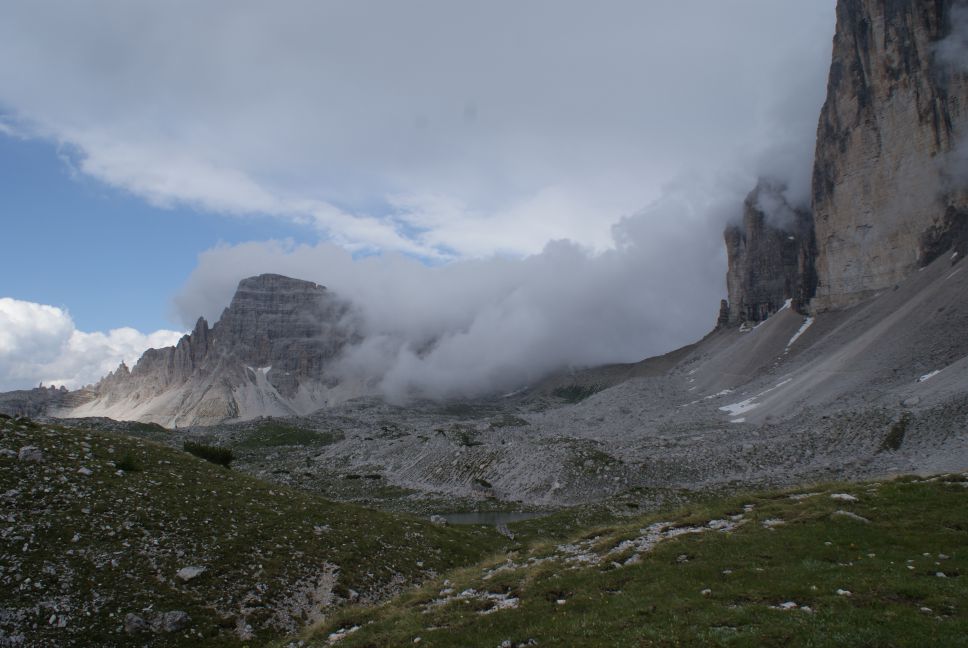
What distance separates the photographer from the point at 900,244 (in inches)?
5723

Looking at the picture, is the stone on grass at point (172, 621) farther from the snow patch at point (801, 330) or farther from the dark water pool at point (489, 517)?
the snow patch at point (801, 330)

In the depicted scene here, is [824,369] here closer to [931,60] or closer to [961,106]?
[961,106]

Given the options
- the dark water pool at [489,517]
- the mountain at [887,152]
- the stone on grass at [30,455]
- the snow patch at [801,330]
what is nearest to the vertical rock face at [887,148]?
the mountain at [887,152]

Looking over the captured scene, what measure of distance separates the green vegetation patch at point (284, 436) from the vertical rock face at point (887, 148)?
500 feet

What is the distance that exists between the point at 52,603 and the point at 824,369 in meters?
123

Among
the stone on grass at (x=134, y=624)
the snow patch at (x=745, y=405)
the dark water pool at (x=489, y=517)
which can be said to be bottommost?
the dark water pool at (x=489, y=517)

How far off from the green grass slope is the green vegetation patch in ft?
444

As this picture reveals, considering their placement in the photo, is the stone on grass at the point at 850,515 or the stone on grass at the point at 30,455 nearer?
the stone on grass at the point at 850,515

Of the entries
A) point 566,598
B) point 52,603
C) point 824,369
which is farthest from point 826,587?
point 824,369

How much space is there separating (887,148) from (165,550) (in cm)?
18235

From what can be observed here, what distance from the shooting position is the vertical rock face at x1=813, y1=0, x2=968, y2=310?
136m

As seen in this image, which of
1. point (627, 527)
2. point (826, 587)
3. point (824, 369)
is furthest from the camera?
point (824, 369)

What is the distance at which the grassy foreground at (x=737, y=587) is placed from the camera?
13.3 meters

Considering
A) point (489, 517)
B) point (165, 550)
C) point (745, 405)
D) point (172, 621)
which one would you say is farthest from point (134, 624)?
point (745, 405)
